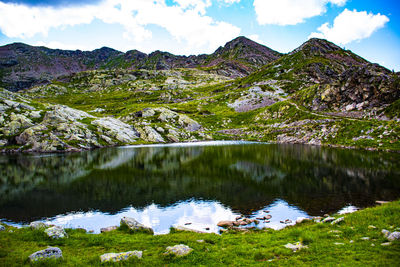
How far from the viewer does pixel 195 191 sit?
44750 mm

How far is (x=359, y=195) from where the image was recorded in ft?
123

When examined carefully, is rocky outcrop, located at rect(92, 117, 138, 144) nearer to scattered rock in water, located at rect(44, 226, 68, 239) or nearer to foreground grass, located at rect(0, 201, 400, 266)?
scattered rock in water, located at rect(44, 226, 68, 239)

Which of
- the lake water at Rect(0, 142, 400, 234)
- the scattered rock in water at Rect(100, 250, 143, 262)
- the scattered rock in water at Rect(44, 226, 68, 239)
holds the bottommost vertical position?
the lake water at Rect(0, 142, 400, 234)

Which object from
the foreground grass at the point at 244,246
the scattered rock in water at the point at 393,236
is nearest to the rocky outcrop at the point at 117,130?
the foreground grass at the point at 244,246

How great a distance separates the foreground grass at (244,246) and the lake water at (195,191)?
759 centimetres

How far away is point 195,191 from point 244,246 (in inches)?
1075

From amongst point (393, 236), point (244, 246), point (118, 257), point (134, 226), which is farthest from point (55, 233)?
point (393, 236)

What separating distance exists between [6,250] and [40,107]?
7328 inches

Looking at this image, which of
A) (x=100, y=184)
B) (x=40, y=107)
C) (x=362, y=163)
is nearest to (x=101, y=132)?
(x=40, y=107)

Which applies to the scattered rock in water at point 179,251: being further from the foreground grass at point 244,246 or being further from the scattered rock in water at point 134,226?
the scattered rock in water at point 134,226

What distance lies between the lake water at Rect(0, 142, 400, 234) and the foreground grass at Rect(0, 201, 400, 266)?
7.59m

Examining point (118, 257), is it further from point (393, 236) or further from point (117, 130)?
point (117, 130)

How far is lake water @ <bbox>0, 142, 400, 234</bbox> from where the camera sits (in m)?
32.2

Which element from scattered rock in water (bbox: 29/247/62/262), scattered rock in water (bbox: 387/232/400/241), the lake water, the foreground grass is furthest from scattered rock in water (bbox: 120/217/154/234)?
scattered rock in water (bbox: 387/232/400/241)
